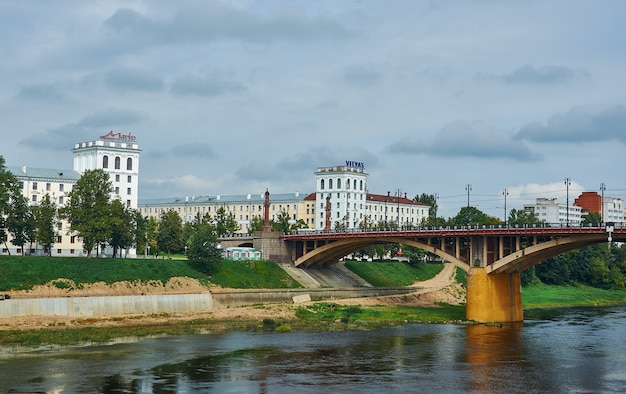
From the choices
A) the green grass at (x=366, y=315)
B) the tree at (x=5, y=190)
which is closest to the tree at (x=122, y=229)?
the tree at (x=5, y=190)

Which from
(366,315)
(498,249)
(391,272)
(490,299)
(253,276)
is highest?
(498,249)

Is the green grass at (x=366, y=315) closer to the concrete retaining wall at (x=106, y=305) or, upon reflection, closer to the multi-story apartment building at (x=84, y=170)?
the concrete retaining wall at (x=106, y=305)

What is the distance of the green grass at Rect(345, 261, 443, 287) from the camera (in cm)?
15225

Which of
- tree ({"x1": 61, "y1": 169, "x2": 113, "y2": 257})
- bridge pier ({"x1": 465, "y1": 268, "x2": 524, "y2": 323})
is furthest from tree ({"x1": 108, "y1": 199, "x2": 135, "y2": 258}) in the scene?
bridge pier ({"x1": 465, "y1": 268, "x2": 524, "y2": 323})

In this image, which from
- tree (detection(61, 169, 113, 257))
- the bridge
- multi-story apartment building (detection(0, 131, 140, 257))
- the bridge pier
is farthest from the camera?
multi-story apartment building (detection(0, 131, 140, 257))

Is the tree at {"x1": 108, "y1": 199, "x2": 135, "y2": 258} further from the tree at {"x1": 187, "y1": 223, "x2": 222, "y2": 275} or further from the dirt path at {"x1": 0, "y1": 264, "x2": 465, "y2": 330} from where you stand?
the dirt path at {"x1": 0, "y1": 264, "x2": 465, "y2": 330}

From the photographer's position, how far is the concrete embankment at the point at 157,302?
9062 cm

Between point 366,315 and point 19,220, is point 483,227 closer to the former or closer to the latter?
point 366,315

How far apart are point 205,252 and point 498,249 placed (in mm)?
42486

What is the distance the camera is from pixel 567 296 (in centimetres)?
15438

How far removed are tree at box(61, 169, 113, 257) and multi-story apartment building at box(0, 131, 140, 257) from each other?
3043 cm

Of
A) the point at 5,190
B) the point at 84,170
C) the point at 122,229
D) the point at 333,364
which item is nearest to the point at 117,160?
the point at 84,170

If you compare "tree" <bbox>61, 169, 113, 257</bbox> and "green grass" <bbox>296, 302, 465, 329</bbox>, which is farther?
"tree" <bbox>61, 169, 113, 257</bbox>

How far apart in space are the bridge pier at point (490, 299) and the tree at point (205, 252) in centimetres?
3809
